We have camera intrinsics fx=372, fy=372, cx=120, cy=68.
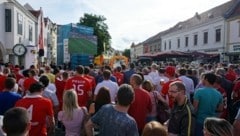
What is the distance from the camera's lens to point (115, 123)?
4637mm

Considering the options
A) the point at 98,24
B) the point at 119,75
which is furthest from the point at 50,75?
the point at 98,24

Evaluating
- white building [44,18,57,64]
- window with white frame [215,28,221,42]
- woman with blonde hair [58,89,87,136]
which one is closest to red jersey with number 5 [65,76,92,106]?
woman with blonde hair [58,89,87,136]

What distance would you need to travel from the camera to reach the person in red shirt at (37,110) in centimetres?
574

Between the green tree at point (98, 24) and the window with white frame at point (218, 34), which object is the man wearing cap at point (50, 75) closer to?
the window with white frame at point (218, 34)

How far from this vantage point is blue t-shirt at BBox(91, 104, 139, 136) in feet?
15.1

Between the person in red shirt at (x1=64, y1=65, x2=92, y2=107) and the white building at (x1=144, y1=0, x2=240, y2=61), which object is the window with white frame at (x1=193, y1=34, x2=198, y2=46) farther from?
the person in red shirt at (x1=64, y1=65, x2=92, y2=107)

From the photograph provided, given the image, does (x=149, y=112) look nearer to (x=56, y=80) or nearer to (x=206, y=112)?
(x=206, y=112)

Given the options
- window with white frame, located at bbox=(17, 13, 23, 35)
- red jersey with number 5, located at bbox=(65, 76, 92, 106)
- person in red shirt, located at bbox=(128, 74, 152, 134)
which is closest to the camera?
person in red shirt, located at bbox=(128, 74, 152, 134)

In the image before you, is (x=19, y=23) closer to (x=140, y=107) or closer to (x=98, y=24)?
(x=140, y=107)

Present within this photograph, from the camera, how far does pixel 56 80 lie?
1038 centimetres

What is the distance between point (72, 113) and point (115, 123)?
166 cm

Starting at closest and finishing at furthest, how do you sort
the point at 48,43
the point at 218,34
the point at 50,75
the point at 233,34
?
the point at 50,75, the point at 233,34, the point at 218,34, the point at 48,43

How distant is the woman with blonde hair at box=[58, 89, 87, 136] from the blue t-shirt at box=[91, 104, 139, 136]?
1398 mm

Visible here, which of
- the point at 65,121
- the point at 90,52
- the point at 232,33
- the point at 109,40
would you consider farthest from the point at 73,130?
the point at 109,40
